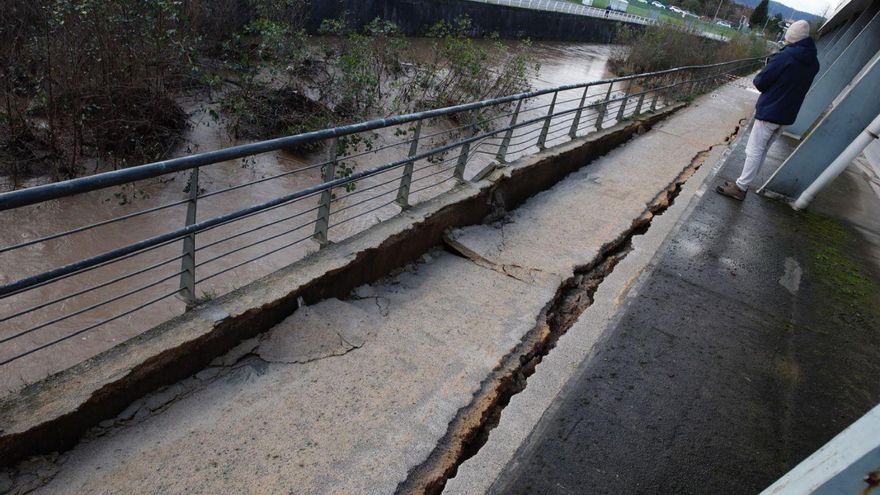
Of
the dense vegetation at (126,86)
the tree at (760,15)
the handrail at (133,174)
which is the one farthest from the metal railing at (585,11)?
the tree at (760,15)

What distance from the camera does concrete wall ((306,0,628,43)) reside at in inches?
834

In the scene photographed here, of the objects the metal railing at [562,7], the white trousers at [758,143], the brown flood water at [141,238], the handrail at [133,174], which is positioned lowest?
the brown flood water at [141,238]

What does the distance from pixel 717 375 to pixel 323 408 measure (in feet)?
8.36

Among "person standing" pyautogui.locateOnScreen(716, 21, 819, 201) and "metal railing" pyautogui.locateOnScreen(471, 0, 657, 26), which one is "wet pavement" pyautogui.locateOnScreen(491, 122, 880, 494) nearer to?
"person standing" pyautogui.locateOnScreen(716, 21, 819, 201)

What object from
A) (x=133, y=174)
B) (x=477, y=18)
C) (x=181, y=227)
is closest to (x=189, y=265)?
(x=133, y=174)

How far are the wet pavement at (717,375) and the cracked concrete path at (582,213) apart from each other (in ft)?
2.89

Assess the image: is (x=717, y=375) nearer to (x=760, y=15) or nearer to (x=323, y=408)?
(x=323, y=408)

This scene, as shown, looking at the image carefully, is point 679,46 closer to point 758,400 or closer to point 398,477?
point 758,400

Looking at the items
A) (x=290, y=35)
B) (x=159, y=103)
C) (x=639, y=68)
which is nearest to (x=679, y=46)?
(x=639, y=68)

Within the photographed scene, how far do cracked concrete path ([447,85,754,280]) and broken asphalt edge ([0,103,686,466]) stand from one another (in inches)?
17.4

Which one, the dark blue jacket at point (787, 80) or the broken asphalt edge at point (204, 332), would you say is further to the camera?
the dark blue jacket at point (787, 80)

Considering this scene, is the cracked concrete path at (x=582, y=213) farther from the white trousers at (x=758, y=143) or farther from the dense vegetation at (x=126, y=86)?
the dense vegetation at (x=126, y=86)

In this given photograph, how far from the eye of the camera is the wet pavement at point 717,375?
2.92 metres

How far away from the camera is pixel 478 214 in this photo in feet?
19.8
